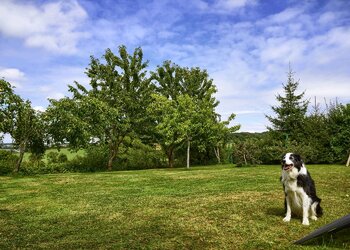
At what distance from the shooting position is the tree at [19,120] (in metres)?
24.0

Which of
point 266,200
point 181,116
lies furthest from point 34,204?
point 181,116

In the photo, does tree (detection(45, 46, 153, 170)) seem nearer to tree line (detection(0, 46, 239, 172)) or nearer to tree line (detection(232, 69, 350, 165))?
tree line (detection(0, 46, 239, 172))

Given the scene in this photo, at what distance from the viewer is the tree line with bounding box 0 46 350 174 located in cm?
2592

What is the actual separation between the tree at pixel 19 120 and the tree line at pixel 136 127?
71 mm

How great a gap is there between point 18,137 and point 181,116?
46.7ft

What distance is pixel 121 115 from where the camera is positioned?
35.0 meters

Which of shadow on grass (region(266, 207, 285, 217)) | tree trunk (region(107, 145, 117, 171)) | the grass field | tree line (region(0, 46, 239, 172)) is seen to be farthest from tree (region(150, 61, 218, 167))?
shadow on grass (region(266, 207, 285, 217))

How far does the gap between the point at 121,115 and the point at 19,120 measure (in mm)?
11695

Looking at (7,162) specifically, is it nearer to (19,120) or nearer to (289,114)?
(19,120)

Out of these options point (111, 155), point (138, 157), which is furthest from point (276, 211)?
point (138, 157)

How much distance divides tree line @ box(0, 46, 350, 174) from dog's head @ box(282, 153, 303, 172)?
20.7 m

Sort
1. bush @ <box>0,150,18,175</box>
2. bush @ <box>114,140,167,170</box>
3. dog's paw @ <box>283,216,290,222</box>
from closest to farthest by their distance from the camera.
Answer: dog's paw @ <box>283,216,290,222</box> < bush @ <box>0,150,18,175</box> < bush @ <box>114,140,167,170</box>

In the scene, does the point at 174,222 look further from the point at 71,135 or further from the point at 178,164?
the point at 178,164

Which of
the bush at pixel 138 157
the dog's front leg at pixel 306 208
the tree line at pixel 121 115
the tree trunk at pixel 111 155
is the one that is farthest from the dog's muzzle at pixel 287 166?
the bush at pixel 138 157
